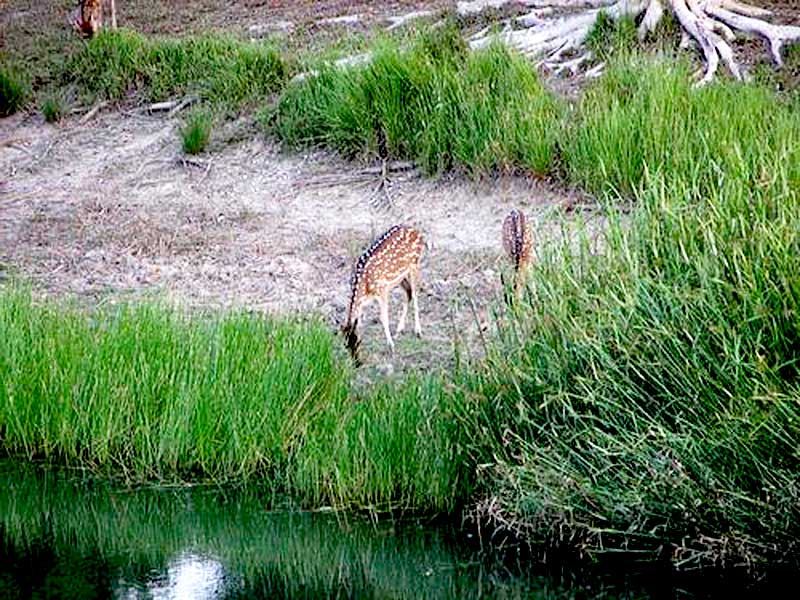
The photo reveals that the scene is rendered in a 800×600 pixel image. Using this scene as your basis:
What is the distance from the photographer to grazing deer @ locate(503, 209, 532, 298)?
9.38 meters

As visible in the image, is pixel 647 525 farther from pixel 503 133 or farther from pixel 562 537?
pixel 503 133

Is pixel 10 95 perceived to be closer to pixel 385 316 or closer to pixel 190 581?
pixel 385 316

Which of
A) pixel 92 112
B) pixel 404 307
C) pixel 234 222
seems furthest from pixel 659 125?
pixel 92 112

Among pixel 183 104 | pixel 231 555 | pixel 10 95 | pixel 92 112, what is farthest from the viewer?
pixel 10 95

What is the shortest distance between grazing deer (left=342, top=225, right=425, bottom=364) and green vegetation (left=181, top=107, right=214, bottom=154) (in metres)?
3.45

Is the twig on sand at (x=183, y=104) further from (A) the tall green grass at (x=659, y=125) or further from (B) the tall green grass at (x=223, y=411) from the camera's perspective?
(B) the tall green grass at (x=223, y=411)

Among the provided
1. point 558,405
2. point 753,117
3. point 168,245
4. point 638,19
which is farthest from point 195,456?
point 638,19

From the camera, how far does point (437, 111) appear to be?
11750mm

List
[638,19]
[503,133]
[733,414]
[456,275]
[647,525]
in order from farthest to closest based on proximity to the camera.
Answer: [638,19] < [503,133] < [456,275] < [647,525] < [733,414]

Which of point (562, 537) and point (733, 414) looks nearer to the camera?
point (733, 414)

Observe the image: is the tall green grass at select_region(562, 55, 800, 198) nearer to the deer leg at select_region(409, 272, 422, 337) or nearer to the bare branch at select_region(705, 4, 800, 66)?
the bare branch at select_region(705, 4, 800, 66)

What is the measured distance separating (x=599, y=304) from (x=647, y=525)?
2.94ft

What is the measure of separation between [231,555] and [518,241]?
8.46 ft

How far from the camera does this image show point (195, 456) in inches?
332
